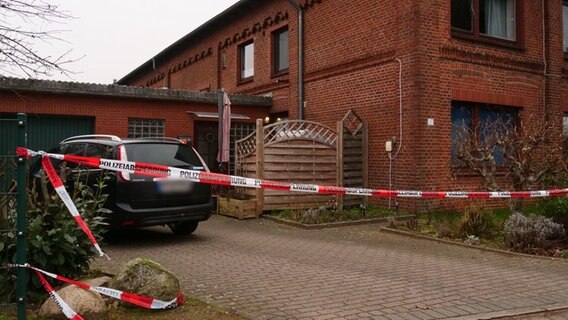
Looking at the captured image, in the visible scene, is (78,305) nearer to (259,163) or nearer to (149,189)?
(149,189)

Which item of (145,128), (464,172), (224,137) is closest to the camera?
(464,172)

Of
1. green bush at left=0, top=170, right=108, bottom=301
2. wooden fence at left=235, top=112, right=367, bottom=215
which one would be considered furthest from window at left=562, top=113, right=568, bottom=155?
green bush at left=0, top=170, right=108, bottom=301

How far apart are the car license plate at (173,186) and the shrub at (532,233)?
17.8ft

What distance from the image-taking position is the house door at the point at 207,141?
1662 cm

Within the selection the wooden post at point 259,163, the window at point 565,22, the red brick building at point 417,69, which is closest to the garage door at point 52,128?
the wooden post at point 259,163

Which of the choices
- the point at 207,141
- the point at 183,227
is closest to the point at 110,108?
the point at 207,141

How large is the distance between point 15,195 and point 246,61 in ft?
58.1

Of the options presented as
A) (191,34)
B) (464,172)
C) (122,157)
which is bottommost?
(464,172)

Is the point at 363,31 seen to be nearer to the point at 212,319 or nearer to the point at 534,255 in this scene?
the point at 534,255

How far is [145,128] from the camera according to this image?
15.9 m

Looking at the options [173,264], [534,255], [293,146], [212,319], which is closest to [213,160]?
[293,146]

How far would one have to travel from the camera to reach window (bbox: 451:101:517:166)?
13.7 metres

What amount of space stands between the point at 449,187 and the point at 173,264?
8.09m

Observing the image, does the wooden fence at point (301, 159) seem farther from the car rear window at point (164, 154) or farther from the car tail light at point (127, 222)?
the car tail light at point (127, 222)
